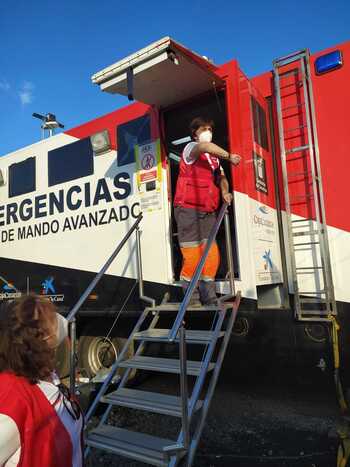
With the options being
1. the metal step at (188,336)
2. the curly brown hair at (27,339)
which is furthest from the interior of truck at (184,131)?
the curly brown hair at (27,339)

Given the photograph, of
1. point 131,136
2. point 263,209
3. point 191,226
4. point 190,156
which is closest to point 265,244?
point 263,209

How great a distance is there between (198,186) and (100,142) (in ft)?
4.72

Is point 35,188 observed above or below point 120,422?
above

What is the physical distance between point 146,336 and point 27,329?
2000 mm

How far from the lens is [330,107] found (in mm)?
3389

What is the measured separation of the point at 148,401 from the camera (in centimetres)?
279

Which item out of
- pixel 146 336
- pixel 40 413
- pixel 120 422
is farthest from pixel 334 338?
pixel 40 413

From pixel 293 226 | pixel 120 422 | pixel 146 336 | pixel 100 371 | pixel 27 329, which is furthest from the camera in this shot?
→ pixel 100 371

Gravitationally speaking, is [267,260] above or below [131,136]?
below

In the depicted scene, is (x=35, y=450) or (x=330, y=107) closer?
(x=35, y=450)

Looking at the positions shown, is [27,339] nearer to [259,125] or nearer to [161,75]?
[161,75]

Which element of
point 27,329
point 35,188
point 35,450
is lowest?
point 35,450

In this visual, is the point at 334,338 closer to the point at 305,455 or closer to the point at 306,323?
the point at 306,323

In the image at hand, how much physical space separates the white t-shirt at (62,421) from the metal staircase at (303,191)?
2.30 m
